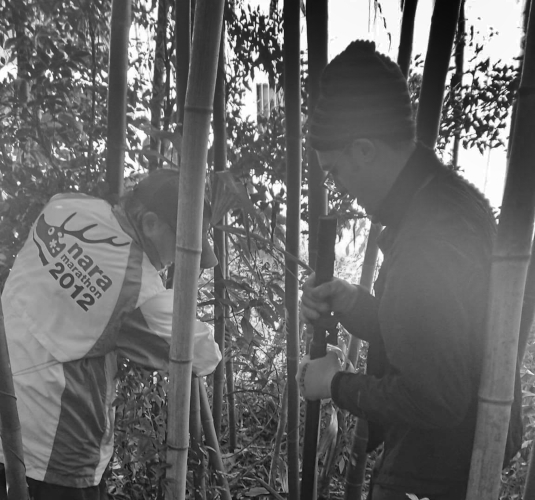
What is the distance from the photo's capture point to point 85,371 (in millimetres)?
1364

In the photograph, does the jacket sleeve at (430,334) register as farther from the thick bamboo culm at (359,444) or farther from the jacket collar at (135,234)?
the jacket collar at (135,234)

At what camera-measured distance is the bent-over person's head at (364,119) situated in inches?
35.5

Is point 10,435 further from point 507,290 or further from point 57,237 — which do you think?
point 507,290

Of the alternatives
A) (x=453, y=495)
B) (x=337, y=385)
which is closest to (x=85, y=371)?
(x=337, y=385)

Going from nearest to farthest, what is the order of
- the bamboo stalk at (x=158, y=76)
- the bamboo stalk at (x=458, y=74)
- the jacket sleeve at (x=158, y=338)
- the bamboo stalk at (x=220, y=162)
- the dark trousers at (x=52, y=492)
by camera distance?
1. the jacket sleeve at (x=158, y=338)
2. the dark trousers at (x=52, y=492)
3. the bamboo stalk at (x=220, y=162)
4. the bamboo stalk at (x=158, y=76)
5. the bamboo stalk at (x=458, y=74)

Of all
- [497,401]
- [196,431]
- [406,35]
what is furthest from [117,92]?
[497,401]

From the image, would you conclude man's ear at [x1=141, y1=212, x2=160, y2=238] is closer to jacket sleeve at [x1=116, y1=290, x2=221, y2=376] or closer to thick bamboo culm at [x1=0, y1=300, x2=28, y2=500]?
jacket sleeve at [x1=116, y1=290, x2=221, y2=376]

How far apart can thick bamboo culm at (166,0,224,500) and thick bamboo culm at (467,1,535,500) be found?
0.52 m

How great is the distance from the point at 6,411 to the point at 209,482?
114cm

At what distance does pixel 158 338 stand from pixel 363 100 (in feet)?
2.49

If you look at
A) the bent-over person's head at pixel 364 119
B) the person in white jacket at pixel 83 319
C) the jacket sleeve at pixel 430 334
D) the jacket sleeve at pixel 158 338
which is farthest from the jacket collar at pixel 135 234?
the jacket sleeve at pixel 430 334

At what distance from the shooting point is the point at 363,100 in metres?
0.90

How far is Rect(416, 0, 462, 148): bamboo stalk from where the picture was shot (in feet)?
3.43

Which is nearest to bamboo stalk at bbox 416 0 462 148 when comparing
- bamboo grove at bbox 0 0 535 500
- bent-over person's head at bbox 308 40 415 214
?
bamboo grove at bbox 0 0 535 500
